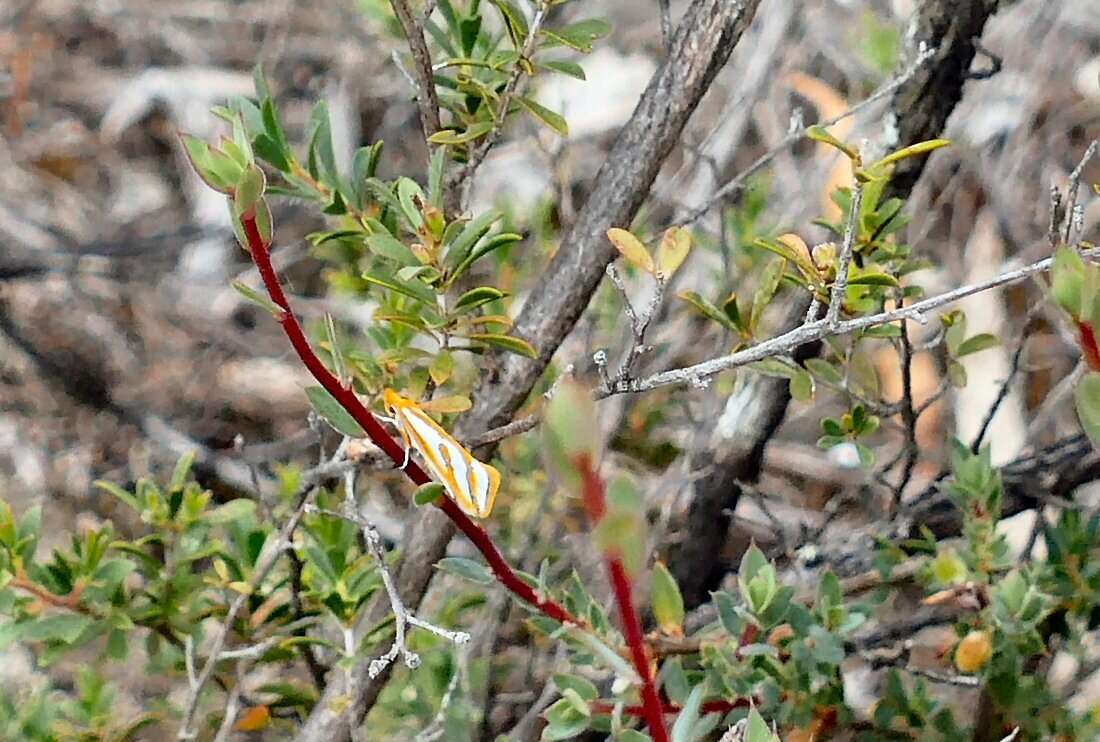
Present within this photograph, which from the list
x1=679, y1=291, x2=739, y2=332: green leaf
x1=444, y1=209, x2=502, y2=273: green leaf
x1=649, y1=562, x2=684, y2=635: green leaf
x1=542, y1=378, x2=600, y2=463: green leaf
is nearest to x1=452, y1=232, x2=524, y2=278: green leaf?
x1=444, y1=209, x2=502, y2=273: green leaf

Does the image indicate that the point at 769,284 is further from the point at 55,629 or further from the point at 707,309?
the point at 55,629

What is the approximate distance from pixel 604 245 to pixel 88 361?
1.24 m

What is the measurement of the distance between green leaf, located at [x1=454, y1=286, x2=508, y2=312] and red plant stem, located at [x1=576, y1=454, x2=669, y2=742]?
27 centimetres

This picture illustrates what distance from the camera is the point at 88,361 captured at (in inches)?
67.9

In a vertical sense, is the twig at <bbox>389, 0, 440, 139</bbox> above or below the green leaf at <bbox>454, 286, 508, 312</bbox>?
above

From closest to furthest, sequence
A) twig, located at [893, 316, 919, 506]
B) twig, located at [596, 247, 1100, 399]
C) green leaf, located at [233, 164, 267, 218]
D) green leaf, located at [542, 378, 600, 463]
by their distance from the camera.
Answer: green leaf, located at [542, 378, 600, 463]
green leaf, located at [233, 164, 267, 218]
twig, located at [596, 247, 1100, 399]
twig, located at [893, 316, 919, 506]

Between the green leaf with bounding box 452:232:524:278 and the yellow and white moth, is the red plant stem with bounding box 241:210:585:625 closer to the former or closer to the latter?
the yellow and white moth

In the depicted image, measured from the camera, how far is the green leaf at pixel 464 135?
660 mm

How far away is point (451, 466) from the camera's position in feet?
1.82

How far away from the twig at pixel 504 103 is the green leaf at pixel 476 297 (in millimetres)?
94

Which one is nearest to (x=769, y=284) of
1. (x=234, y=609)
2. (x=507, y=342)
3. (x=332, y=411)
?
(x=507, y=342)

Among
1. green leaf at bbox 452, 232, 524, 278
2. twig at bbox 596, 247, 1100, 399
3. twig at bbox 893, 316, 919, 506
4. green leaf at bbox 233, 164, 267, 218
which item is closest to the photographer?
green leaf at bbox 233, 164, 267, 218

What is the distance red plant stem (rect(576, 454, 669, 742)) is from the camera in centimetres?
36

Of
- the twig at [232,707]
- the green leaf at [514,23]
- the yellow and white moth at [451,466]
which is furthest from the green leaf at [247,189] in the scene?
the twig at [232,707]
